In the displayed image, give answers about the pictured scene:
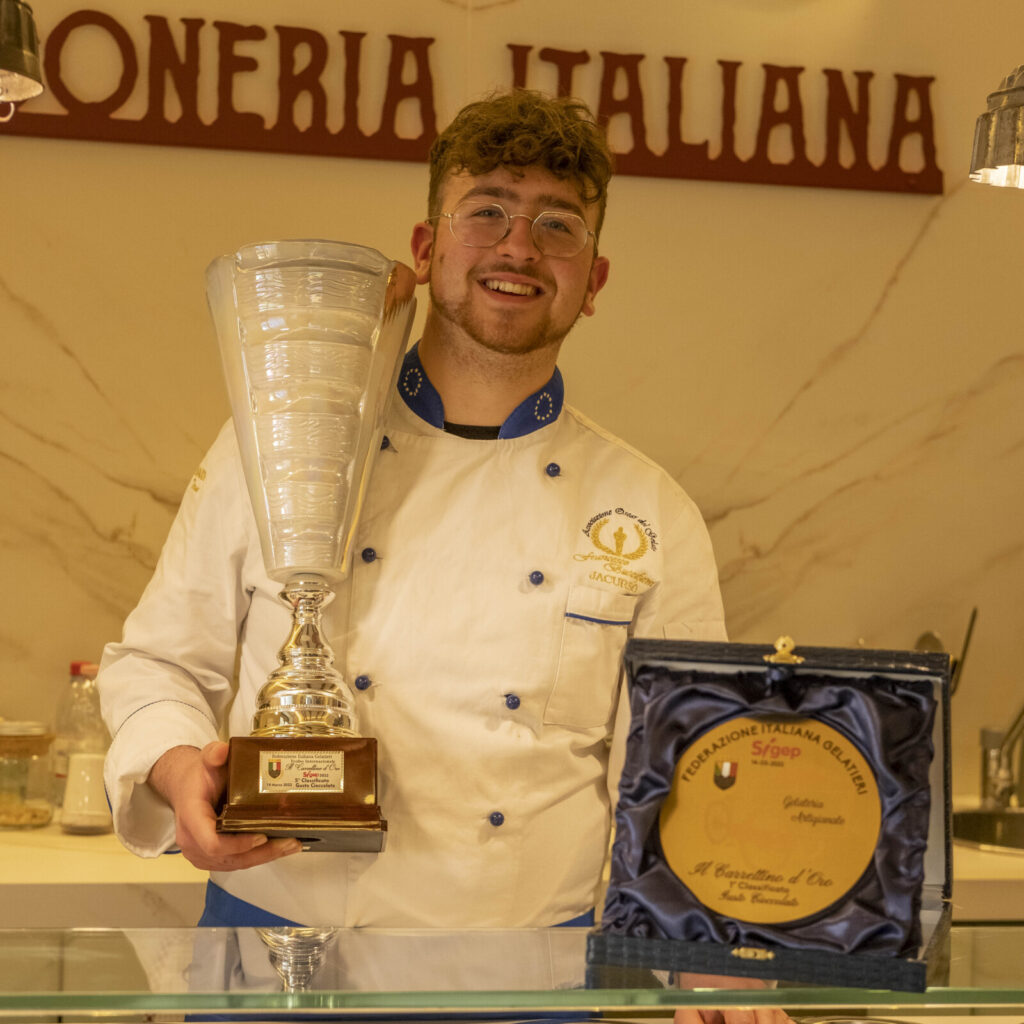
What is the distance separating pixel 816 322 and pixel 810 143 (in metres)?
0.30

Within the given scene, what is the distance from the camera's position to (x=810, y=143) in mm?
2219

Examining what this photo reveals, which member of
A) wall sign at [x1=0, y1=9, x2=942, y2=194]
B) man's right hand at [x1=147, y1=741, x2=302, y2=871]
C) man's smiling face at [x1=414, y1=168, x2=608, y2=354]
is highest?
wall sign at [x1=0, y1=9, x2=942, y2=194]

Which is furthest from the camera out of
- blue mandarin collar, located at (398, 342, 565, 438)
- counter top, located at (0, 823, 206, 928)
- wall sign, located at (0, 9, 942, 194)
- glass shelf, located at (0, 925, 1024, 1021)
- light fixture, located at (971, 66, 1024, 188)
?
wall sign, located at (0, 9, 942, 194)

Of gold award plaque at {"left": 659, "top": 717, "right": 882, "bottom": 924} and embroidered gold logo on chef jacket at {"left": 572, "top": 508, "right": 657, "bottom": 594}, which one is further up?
embroidered gold logo on chef jacket at {"left": 572, "top": 508, "right": 657, "bottom": 594}

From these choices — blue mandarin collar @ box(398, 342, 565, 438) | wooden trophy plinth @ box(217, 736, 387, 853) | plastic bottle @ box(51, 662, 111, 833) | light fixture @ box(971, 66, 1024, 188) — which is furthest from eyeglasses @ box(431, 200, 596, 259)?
plastic bottle @ box(51, 662, 111, 833)

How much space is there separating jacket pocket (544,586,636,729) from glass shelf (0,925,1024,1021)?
1.61 feet

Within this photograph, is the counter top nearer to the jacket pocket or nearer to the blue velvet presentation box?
the jacket pocket

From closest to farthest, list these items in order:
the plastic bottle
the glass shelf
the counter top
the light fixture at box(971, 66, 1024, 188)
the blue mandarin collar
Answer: the glass shelf
the light fixture at box(971, 66, 1024, 188)
the blue mandarin collar
the counter top
the plastic bottle

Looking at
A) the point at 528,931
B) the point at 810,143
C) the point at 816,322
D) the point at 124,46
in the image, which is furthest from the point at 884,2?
the point at 528,931

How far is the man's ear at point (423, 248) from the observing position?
4.52 feet

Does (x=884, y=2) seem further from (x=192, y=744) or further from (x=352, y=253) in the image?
Result: (x=192, y=744)

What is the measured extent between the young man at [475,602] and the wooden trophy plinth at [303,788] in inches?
9.0

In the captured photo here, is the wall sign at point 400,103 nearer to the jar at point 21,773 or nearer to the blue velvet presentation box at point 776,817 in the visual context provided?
the jar at point 21,773

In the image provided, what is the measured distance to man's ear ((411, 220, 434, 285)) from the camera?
1377mm
